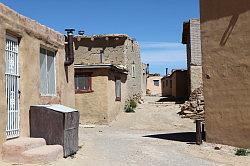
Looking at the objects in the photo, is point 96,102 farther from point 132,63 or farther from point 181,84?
point 181,84

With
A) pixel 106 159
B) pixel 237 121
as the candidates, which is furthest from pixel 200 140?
pixel 106 159

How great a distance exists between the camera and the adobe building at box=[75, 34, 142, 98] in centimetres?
2712

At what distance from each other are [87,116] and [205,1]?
9.63m

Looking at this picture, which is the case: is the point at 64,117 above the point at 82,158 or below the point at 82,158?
above

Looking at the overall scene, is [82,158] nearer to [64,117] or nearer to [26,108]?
[64,117]

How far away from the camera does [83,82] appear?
2183cm

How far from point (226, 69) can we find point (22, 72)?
7037 millimetres

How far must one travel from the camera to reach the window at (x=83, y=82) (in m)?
21.6

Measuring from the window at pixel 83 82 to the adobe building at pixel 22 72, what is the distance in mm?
8510

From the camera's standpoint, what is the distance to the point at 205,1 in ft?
47.9

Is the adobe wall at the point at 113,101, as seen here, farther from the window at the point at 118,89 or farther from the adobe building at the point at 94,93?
the window at the point at 118,89

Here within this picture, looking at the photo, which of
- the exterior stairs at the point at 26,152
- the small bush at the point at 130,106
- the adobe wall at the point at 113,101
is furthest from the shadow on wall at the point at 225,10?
the small bush at the point at 130,106

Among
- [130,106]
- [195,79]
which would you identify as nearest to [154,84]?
[130,106]

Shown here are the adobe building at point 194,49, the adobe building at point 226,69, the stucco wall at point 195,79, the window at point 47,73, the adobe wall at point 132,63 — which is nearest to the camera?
the window at point 47,73
